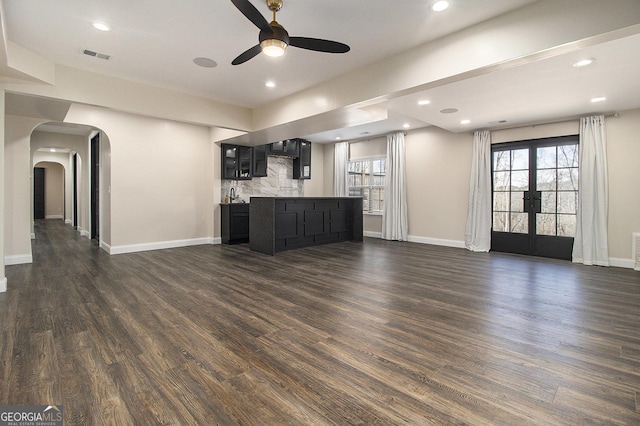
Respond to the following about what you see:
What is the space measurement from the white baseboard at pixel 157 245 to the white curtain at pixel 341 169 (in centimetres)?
381

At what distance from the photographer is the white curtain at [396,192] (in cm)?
775

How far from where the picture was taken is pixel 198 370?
78.7 inches

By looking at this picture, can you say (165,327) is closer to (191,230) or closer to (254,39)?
(254,39)

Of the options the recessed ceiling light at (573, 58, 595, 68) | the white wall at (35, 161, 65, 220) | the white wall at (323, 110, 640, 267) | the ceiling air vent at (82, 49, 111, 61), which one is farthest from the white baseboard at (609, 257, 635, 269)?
the white wall at (35, 161, 65, 220)

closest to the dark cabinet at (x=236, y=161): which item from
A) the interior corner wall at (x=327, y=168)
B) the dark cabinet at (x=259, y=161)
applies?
the dark cabinet at (x=259, y=161)

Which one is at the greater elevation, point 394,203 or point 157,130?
point 157,130

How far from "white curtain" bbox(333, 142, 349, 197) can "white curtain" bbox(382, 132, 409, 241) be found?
142 centimetres

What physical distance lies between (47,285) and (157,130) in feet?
11.7

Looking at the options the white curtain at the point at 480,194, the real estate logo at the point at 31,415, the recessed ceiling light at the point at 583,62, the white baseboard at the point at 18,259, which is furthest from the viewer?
the white curtain at the point at 480,194

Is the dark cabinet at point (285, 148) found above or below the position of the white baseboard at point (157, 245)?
above

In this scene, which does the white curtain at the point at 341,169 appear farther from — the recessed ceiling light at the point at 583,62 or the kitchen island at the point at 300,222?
the recessed ceiling light at the point at 583,62

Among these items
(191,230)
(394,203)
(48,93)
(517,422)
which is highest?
(48,93)

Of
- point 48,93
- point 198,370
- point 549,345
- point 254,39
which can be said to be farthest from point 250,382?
point 48,93

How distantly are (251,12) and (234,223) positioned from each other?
5.26 metres
